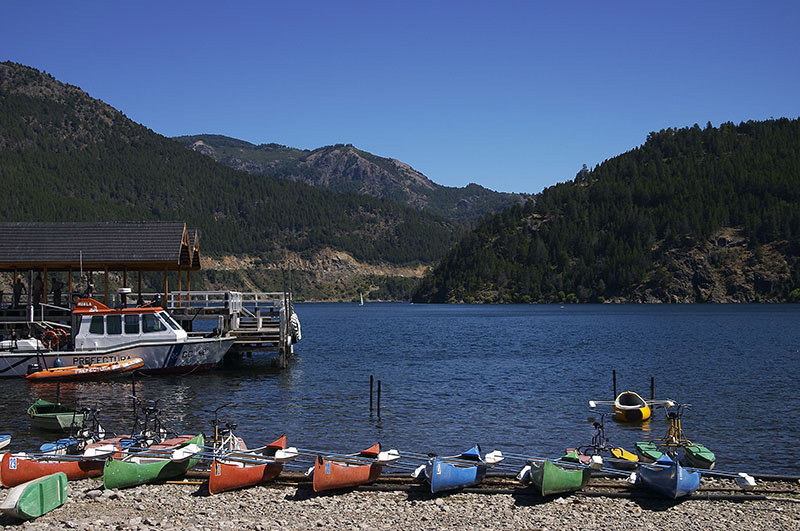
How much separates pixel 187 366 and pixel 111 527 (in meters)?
24.8

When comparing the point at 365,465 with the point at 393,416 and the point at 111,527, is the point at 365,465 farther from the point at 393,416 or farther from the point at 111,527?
the point at 393,416

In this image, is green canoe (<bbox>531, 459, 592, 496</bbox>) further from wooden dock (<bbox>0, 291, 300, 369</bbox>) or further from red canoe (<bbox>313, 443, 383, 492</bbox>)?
wooden dock (<bbox>0, 291, 300, 369</bbox>)

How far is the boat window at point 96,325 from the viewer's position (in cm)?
3762

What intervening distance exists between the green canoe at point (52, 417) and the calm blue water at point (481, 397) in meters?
0.52

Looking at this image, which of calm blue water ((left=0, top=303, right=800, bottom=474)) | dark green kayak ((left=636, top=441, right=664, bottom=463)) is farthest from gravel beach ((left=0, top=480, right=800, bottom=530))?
calm blue water ((left=0, top=303, right=800, bottom=474))

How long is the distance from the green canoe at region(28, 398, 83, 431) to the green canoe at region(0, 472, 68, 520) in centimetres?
762

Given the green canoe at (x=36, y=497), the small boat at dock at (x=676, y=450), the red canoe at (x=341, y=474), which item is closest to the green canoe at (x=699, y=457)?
the small boat at dock at (x=676, y=450)

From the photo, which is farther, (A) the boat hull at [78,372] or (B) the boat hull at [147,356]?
(B) the boat hull at [147,356]

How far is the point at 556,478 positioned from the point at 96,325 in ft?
91.1

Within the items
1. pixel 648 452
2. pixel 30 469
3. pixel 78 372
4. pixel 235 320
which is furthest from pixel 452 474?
pixel 235 320

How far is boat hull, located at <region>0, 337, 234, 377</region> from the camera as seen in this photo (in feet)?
119

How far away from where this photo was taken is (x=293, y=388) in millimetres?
36875

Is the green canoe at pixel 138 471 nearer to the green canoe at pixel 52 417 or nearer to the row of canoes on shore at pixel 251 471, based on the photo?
the row of canoes on shore at pixel 251 471

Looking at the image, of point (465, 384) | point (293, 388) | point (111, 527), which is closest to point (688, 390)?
point (465, 384)
